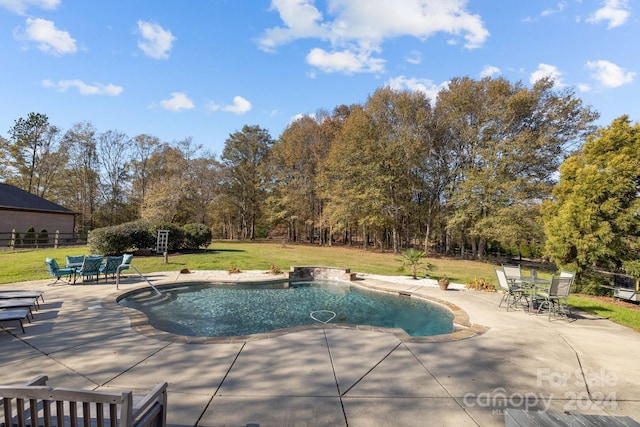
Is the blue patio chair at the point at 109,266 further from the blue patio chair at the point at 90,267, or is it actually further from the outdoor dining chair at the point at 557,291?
the outdoor dining chair at the point at 557,291

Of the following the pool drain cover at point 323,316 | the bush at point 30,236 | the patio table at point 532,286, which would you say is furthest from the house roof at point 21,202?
the patio table at point 532,286

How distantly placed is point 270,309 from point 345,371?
4.93m

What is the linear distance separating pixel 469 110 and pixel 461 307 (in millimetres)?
18571

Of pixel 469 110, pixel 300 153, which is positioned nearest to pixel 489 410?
pixel 469 110

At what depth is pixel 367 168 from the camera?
23.7m

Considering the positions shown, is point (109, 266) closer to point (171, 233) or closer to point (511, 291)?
point (171, 233)

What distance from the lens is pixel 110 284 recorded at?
30.8ft

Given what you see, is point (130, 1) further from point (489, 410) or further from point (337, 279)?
point (489, 410)

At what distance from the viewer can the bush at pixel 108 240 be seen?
14320 mm

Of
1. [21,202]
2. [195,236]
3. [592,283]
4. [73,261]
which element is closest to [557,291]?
[592,283]

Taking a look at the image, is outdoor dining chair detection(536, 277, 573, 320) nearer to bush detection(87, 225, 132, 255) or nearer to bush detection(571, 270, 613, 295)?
bush detection(571, 270, 613, 295)

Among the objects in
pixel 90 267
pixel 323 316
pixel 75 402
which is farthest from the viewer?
pixel 90 267

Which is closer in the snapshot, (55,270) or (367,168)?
(55,270)

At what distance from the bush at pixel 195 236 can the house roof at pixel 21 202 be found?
48.9 ft
